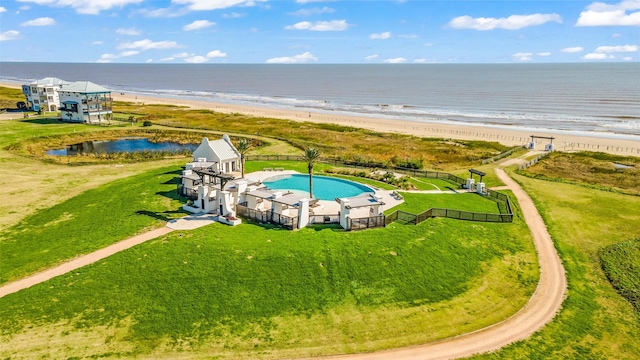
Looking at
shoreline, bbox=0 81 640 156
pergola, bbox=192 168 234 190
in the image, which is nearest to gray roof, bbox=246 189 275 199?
pergola, bbox=192 168 234 190

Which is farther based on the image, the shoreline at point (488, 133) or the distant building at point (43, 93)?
the distant building at point (43, 93)

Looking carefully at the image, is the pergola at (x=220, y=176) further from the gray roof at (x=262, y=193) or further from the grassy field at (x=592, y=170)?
the grassy field at (x=592, y=170)

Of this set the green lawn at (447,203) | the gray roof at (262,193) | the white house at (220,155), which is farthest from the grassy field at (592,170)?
the white house at (220,155)

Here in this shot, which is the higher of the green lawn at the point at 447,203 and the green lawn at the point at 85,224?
the green lawn at the point at 447,203

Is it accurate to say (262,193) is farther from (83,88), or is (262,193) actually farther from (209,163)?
(83,88)

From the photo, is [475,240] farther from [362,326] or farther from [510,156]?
[510,156]

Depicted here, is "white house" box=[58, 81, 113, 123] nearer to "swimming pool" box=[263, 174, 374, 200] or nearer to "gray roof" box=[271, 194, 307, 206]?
"swimming pool" box=[263, 174, 374, 200]

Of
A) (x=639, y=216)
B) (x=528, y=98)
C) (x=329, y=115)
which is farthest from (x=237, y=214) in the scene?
(x=528, y=98)
